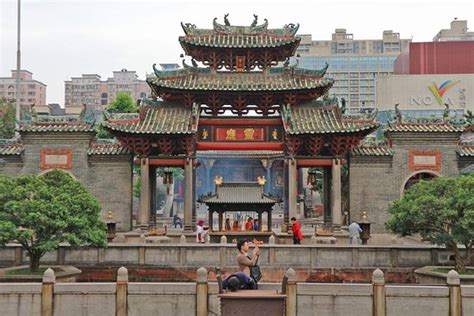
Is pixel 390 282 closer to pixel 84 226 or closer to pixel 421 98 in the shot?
pixel 84 226

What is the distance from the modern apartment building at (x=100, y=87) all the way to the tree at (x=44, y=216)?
131m

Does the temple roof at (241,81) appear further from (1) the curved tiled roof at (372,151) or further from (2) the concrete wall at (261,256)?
(2) the concrete wall at (261,256)

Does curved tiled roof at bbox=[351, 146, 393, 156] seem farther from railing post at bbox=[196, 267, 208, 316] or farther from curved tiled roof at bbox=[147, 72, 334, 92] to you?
A: railing post at bbox=[196, 267, 208, 316]

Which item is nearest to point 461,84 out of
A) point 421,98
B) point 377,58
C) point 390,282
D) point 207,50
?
point 421,98

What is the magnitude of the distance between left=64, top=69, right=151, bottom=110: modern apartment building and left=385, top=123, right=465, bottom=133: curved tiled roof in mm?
123164

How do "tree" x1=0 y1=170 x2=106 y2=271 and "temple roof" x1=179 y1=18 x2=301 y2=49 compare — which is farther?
"temple roof" x1=179 y1=18 x2=301 y2=49

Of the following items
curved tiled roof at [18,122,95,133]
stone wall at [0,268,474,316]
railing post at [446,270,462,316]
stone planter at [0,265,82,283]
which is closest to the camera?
railing post at [446,270,462,316]

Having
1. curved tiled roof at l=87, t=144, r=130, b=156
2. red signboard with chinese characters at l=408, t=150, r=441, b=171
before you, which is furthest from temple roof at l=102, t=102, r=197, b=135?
red signboard with chinese characters at l=408, t=150, r=441, b=171

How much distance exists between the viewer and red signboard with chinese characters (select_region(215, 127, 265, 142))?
2991 cm

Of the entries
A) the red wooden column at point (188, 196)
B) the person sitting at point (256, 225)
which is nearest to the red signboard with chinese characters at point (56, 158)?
the red wooden column at point (188, 196)

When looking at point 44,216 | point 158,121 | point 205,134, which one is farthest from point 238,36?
point 44,216

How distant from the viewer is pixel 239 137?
29.9 m

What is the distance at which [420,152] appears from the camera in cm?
3091

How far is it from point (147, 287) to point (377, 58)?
110532 millimetres
